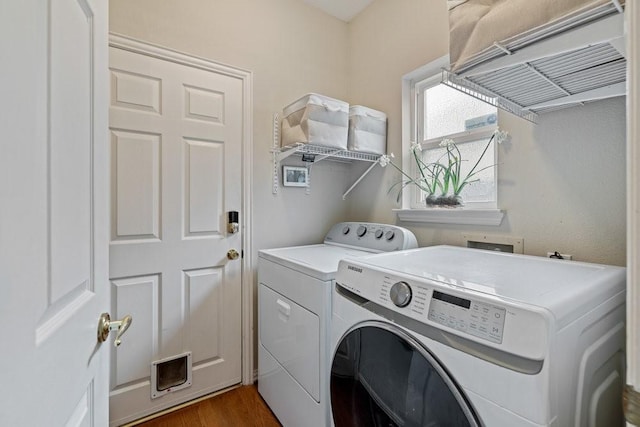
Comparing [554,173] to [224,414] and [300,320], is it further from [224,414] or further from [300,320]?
[224,414]

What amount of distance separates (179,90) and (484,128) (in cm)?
180

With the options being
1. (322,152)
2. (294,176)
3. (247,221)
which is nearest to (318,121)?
(322,152)

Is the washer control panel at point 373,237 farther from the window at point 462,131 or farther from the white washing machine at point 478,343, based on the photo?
the white washing machine at point 478,343

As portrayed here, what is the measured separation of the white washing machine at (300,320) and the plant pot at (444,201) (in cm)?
24

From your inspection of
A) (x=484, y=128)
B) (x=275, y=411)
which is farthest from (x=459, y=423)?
(x=484, y=128)

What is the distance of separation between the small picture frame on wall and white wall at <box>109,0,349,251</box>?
0.05 m

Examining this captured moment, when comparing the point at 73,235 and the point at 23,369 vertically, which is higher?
the point at 73,235

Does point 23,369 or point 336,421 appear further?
point 336,421

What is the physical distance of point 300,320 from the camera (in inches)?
53.7

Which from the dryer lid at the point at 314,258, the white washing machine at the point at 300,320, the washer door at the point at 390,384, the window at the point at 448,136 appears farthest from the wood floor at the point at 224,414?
the window at the point at 448,136

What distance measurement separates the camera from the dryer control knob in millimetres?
814

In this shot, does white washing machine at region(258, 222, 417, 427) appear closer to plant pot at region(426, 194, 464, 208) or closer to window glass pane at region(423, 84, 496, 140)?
plant pot at region(426, 194, 464, 208)

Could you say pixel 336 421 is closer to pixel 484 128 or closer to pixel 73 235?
pixel 73 235

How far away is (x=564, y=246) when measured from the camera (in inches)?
48.9
